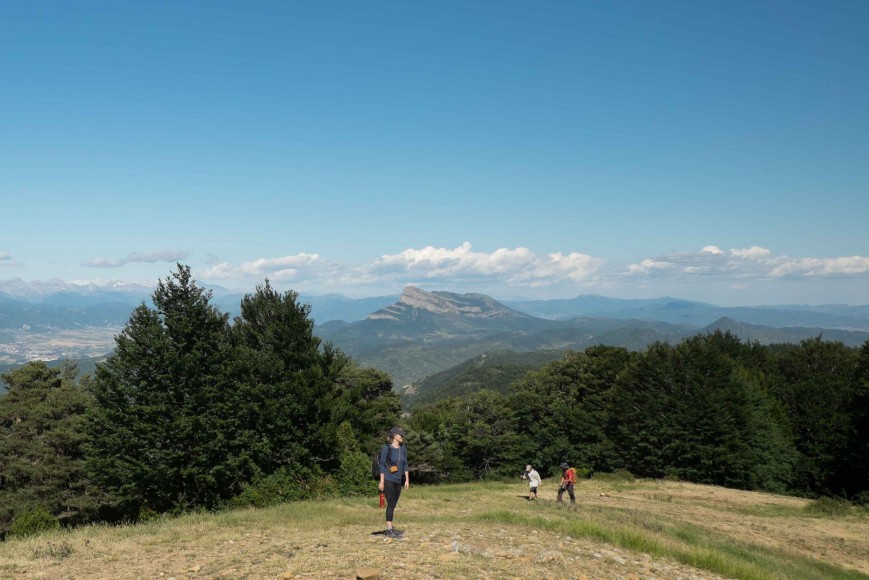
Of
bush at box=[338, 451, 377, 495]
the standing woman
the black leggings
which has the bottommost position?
bush at box=[338, 451, 377, 495]

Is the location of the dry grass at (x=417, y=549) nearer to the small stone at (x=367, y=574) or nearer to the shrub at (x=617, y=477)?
the small stone at (x=367, y=574)

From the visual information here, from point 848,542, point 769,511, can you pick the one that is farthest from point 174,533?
point 769,511

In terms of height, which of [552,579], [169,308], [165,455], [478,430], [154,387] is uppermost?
[169,308]

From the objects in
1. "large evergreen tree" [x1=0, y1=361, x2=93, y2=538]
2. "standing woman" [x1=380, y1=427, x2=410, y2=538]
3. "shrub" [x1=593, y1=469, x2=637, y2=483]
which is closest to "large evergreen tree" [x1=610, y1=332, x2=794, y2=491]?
"shrub" [x1=593, y1=469, x2=637, y2=483]

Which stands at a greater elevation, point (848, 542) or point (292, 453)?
point (292, 453)

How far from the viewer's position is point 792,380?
203 feet

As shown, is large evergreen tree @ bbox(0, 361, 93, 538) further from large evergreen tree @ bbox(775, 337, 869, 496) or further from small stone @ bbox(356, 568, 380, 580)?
large evergreen tree @ bbox(775, 337, 869, 496)

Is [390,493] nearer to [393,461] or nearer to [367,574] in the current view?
[393,461]

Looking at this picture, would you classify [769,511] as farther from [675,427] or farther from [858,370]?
[858,370]

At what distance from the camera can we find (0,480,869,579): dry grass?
982 cm

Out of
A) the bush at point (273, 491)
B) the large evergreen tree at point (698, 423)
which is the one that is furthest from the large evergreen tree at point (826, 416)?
the bush at point (273, 491)

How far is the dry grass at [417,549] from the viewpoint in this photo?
9820mm

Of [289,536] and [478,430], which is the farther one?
[478,430]

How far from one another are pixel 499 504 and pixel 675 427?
3253cm
